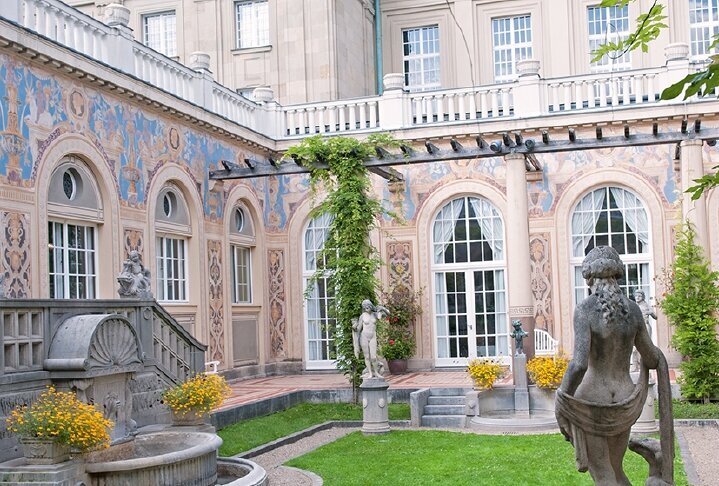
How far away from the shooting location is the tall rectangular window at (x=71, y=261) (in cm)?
1448

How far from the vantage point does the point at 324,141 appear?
18203 mm

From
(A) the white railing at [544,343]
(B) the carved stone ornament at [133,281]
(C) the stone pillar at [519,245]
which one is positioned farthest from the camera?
(A) the white railing at [544,343]

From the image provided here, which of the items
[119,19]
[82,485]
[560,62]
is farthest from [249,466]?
[560,62]

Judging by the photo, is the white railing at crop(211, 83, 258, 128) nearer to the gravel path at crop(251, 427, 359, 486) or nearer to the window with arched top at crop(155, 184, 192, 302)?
the window with arched top at crop(155, 184, 192, 302)

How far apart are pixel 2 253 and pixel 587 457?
31.2ft

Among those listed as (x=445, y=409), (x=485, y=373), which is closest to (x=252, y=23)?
(x=445, y=409)

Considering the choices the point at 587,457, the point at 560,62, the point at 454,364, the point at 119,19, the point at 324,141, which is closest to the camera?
the point at 587,457

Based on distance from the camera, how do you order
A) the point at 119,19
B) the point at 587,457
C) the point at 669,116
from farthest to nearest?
the point at 669,116
the point at 119,19
the point at 587,457

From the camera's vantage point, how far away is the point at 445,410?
51.5 feet

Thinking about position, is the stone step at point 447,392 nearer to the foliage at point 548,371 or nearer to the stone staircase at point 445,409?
the stone staircase at point 445,409

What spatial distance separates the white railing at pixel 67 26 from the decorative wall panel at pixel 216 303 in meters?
4.97

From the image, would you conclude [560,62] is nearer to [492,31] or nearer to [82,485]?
[492,31]

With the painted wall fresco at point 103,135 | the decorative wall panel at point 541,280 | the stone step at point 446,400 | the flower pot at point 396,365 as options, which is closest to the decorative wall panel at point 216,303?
the painted wall fresco at point 103,135

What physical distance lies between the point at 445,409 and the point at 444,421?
42 cm
